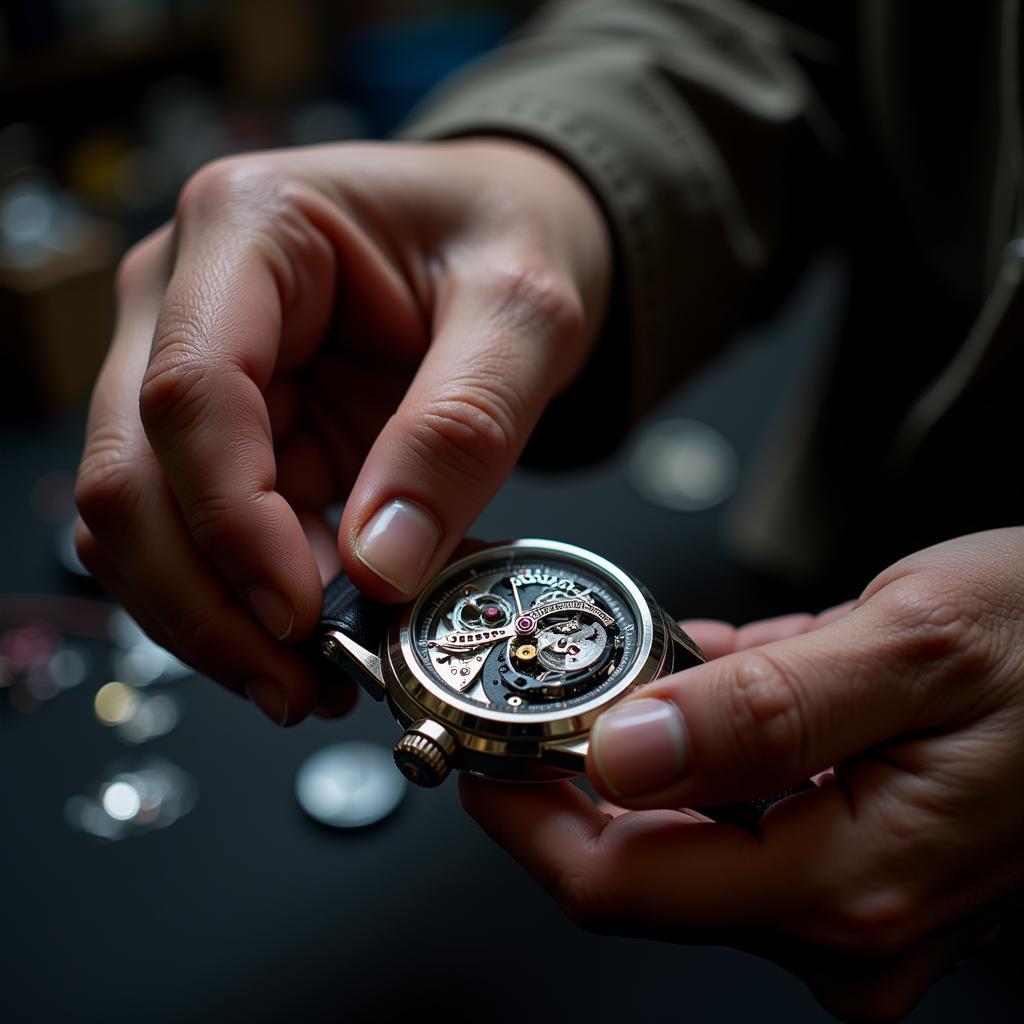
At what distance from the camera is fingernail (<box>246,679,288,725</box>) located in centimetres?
98

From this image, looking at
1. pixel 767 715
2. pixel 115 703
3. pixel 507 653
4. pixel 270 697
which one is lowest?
pixel 115 703

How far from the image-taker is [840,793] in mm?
801

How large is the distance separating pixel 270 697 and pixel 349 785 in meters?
0.34

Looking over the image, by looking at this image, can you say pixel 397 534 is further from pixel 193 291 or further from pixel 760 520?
pixel 760 520

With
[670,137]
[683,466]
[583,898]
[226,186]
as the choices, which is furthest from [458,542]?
[683,466]

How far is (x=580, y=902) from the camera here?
0.81 meters

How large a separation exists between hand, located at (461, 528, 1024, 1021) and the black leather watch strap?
0.77 feet

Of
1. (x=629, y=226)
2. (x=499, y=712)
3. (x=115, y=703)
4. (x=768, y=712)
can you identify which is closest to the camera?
(x=768, y=712)

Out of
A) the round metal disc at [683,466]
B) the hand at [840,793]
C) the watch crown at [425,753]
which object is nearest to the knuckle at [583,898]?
the hand at [840,793]

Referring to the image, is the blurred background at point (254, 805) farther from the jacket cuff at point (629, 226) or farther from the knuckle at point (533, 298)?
the knuckle at point (533, 298)

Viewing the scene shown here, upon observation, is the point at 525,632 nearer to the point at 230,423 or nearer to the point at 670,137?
the point at 230,423

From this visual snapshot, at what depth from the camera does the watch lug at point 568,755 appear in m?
0.81

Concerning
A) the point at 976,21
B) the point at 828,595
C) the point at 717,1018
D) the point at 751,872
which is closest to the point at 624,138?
the point at 976,21

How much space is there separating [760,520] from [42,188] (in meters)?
1.63
